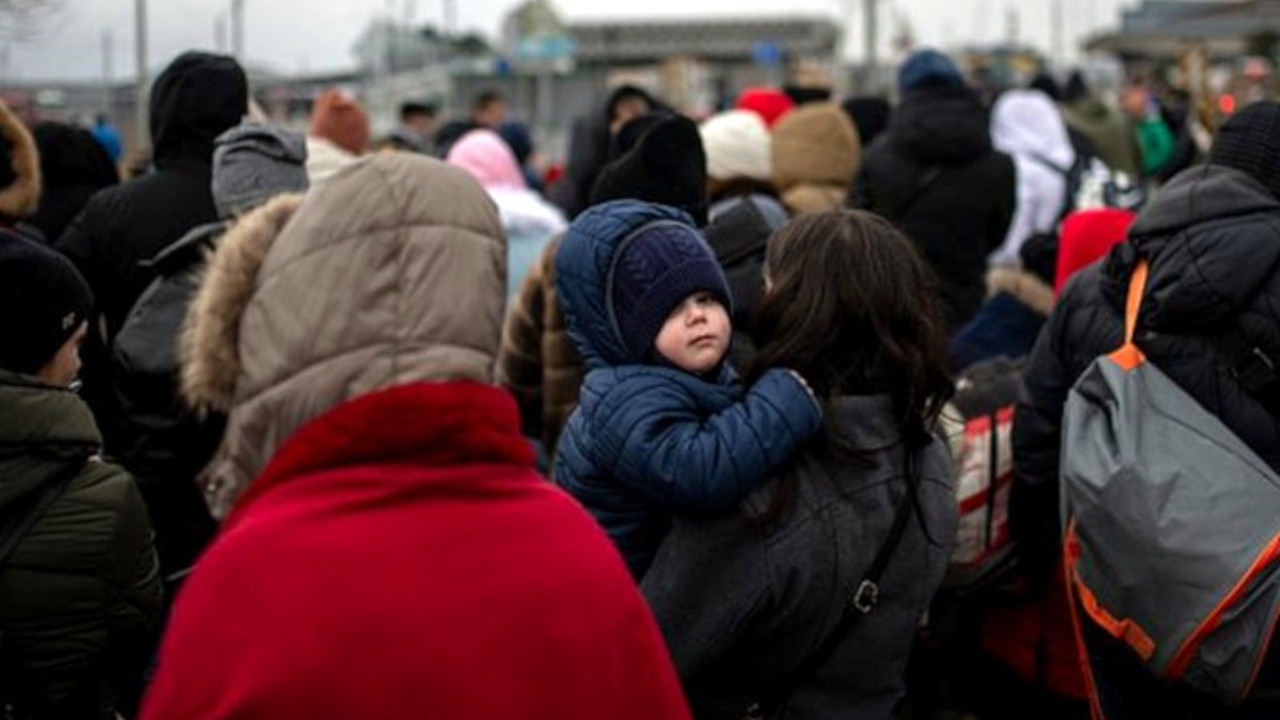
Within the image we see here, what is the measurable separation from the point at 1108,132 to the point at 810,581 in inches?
348

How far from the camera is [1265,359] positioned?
3.40 meters

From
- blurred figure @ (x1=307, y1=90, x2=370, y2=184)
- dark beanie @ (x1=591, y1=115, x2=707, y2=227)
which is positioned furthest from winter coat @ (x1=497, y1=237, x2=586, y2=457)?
blurred figure @ (x1=307, y1=90, x2=370, y2=184)

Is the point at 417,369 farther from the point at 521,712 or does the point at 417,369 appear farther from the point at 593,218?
the point at 593,218

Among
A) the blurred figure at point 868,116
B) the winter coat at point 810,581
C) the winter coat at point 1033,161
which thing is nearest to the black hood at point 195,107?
the winter coat at point 810,581

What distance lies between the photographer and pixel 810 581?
8.82ft

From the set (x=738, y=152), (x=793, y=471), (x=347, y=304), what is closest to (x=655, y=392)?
(x=793, y=471)

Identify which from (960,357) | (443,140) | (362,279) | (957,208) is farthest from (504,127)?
(362,279)

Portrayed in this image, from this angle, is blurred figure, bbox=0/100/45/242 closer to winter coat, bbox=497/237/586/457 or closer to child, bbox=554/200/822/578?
winter coat, bbox=497/237/586/457

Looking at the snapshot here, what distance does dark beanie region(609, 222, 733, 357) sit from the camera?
274cm

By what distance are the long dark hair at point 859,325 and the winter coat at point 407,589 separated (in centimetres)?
104

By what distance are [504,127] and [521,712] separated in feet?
29.4

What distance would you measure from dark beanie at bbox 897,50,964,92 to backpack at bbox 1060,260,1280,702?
357 centimetres

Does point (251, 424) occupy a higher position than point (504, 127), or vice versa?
point (504, 127)

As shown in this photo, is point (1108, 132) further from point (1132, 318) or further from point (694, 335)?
point (694, 335)
